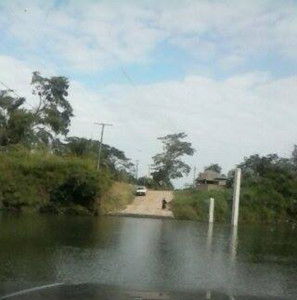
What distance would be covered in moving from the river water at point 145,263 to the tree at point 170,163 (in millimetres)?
61682

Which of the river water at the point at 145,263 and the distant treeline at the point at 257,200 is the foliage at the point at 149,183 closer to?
the distant treeline at the point at 257,200

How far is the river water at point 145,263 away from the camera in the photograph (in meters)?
12.2

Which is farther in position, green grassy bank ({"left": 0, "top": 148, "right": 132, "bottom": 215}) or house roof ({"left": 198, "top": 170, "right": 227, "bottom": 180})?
house roof ({"left": 198, "top": 170, "right": 227, "bottom": 180})

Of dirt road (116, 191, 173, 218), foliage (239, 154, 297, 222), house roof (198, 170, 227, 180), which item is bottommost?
dirt road (116, 191, 173, 218)

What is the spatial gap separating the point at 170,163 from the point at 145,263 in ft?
233

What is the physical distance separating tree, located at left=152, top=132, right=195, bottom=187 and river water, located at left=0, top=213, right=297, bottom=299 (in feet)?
202

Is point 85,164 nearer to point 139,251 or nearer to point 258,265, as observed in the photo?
point 139,251

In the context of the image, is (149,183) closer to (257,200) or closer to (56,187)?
(257,200)

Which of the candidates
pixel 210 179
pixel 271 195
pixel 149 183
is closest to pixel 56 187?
pixel 271 195

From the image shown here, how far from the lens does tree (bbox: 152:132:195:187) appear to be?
86.4 metres

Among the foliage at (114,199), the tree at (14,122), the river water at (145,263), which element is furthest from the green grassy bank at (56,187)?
the river water at (145,263)

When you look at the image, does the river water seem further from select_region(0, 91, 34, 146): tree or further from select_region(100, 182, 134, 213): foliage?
select_region(0, 91, 34, 146): tree

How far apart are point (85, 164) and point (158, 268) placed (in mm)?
29678

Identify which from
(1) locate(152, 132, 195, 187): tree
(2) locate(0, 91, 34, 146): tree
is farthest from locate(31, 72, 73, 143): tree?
(1) locate(152, 132, 195, 187): tree
